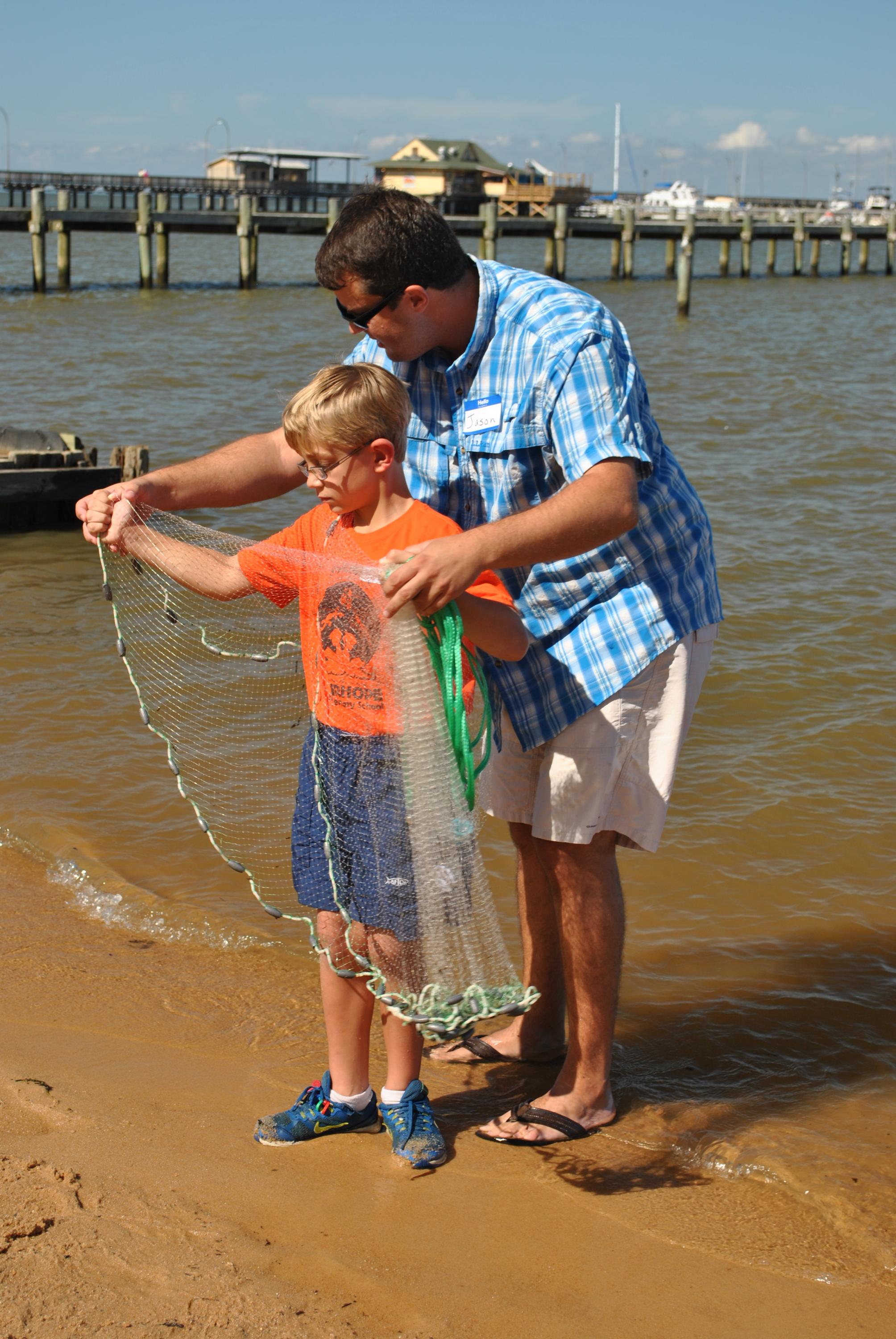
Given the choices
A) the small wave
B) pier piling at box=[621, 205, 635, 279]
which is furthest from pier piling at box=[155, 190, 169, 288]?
the small wave

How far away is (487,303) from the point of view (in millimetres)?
2865

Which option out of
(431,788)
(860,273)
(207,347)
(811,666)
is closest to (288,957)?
(431,788)

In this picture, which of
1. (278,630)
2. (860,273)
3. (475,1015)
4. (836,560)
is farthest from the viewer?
(860,273)

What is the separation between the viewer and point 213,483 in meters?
3.19

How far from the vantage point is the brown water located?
3.55 meters

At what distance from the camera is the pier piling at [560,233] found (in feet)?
149

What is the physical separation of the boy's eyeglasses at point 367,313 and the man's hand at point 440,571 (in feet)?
1.99

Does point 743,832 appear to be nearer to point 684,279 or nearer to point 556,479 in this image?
point 556,479

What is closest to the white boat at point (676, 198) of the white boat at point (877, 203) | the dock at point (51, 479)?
the white boat at point (877, 203)

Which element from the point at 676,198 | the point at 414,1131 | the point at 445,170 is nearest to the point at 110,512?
the point at 414,1131

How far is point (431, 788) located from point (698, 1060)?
1724 millimetres

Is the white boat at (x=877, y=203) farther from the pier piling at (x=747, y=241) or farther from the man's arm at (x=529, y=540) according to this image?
the man's arm at (x=529, y=540)

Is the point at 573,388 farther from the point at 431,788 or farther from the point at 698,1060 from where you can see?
the point at 698,1060

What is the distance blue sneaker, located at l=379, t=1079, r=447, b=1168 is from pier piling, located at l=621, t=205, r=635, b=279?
48847 millimetres
